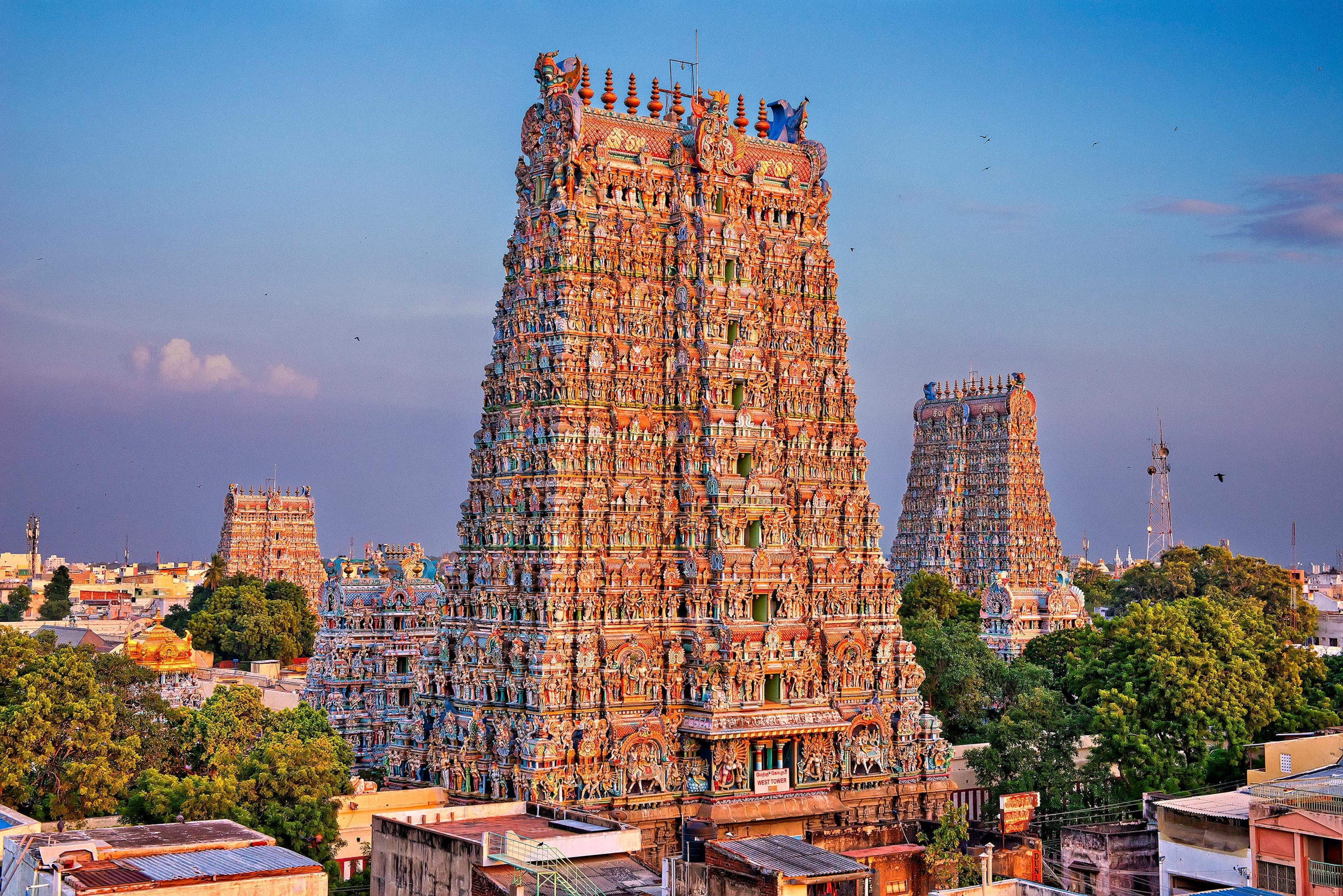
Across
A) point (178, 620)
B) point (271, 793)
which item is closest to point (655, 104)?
point (271, 793)

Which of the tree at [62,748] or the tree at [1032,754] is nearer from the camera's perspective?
the tree at [62,748]

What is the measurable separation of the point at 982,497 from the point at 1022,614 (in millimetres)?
13319

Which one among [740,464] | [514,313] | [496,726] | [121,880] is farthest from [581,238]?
[121,880]

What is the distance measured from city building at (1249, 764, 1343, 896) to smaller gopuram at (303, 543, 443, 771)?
1313 inches

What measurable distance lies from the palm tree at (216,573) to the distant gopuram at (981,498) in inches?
2103

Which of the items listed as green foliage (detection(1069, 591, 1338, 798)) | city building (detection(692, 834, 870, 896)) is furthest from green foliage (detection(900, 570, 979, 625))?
city building (detection(692, 834, 870, 896))

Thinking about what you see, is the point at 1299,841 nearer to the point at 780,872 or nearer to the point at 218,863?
the point at 780,872

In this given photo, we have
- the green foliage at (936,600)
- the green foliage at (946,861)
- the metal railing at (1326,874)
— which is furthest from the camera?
the green foliage at (936,600)

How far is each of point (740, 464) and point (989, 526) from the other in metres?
53.9

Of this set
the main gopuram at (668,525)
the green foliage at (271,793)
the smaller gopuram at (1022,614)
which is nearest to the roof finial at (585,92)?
the main gopuram at (668,525)

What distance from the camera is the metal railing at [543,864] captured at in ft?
112

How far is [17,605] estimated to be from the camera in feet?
460

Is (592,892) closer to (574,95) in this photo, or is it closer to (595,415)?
(595,415)

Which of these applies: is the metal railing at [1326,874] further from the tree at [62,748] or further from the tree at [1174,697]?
the tree at [62,748]
